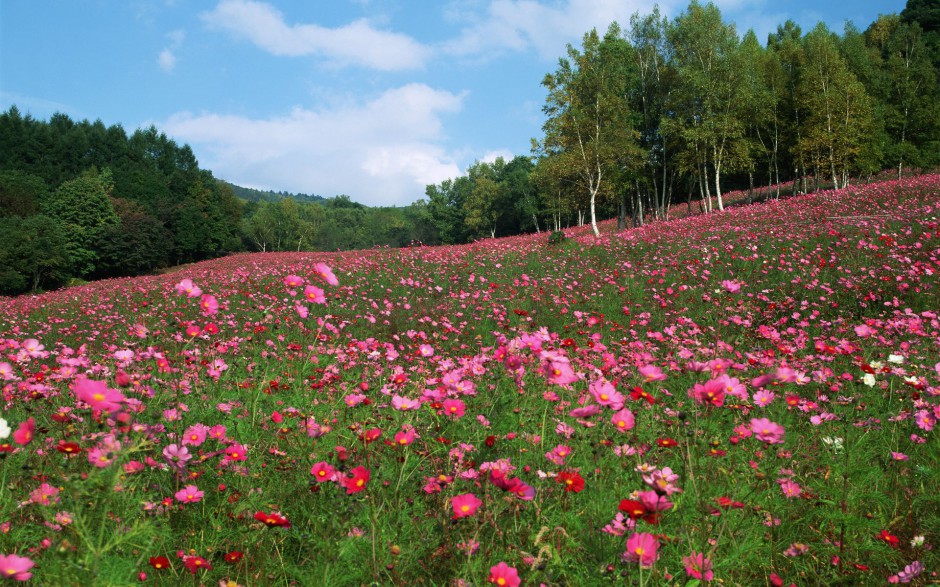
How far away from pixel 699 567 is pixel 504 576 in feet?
2.09

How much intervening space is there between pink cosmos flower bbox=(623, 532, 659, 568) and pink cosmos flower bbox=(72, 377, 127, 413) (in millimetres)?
1525

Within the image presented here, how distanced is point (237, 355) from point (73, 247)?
41.5 meters

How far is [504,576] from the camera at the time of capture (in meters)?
1.39

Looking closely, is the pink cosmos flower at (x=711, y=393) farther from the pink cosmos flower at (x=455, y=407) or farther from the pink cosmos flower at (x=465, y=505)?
the pink cosmos flower at (x=455, y=407)

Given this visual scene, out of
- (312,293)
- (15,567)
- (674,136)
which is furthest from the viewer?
(674,136)

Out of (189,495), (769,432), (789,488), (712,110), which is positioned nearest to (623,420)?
(769,432)

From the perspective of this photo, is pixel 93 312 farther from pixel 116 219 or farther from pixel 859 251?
pixel 116 219

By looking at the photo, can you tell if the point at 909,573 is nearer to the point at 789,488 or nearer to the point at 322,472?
the point at 789,488

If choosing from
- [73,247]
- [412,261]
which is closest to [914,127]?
[412,261]

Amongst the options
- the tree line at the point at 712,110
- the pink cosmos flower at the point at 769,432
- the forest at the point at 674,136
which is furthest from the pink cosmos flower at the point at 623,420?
the tree line at the point at 712,110

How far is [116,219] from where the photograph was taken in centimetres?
3938

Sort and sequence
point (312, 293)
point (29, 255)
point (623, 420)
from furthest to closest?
point (29, 255)
point (312, 293)
point (623, 420)

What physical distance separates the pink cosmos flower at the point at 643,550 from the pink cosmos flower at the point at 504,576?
12.4 inches

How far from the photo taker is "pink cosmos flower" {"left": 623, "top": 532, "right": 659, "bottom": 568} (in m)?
1.38
